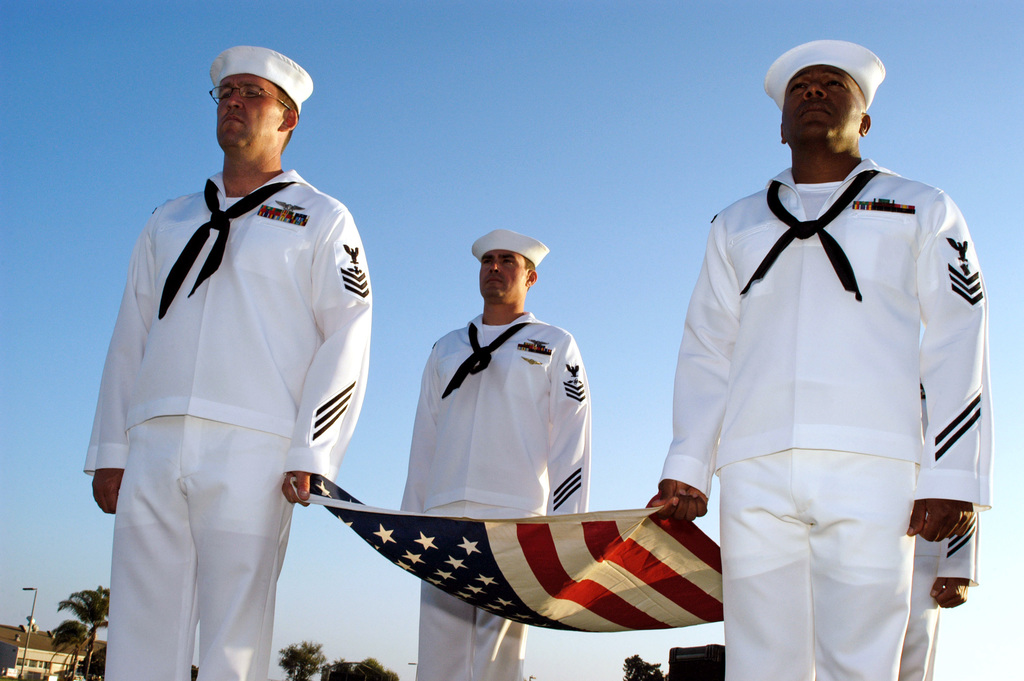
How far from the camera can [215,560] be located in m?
3.43

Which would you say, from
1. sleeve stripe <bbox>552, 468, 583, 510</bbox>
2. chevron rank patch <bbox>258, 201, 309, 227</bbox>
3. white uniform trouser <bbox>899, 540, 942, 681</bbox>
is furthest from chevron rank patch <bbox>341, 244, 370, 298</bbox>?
white uniform trouser <bbox>899, 540, 942, 681</bbox>

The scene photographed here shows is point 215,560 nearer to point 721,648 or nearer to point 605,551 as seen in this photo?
point 605,551

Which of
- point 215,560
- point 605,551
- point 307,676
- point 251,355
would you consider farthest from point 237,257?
point 307,676

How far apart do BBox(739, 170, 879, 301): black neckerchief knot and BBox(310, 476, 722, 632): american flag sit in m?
1.13

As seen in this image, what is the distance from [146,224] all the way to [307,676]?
54.5m

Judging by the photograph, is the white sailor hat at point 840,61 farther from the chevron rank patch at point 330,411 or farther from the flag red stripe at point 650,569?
the chevron rank patch at point 330,411

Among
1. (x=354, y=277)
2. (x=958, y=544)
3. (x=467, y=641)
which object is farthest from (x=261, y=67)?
(x=958, y=544)

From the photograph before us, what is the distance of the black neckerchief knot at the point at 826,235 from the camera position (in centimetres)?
334

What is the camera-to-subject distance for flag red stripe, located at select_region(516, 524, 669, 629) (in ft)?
13.1

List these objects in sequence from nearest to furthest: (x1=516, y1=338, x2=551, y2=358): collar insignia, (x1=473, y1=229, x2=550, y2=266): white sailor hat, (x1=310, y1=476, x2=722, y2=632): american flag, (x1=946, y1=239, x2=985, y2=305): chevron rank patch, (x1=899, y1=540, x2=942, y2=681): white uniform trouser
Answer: (x1=946, y1=239, x2=985, y2=305): chevron rank patch, (x1=310, y1=476, x2=722, y2=632): american flag, (x1=899, y1=540, x2=942, y2=681): white uniform trouser, (x1=516, y1=338, x2=551, y2=358): collar insignia, (x1=473, y1=229, x2=550, y2=266): white sailor hat

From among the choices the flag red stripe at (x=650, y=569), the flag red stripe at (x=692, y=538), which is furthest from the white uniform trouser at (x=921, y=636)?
the flag red stripe at (x=692, y=538)

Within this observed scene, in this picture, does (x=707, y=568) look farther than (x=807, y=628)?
Yes

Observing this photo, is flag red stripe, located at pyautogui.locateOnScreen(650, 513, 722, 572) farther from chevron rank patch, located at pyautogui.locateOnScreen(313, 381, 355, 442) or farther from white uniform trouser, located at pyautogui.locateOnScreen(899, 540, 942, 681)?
chevron rank patch, located at pyautogui.locateOnScreen(313, 381, 355, 442)

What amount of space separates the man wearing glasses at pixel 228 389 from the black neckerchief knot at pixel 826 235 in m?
1.70
